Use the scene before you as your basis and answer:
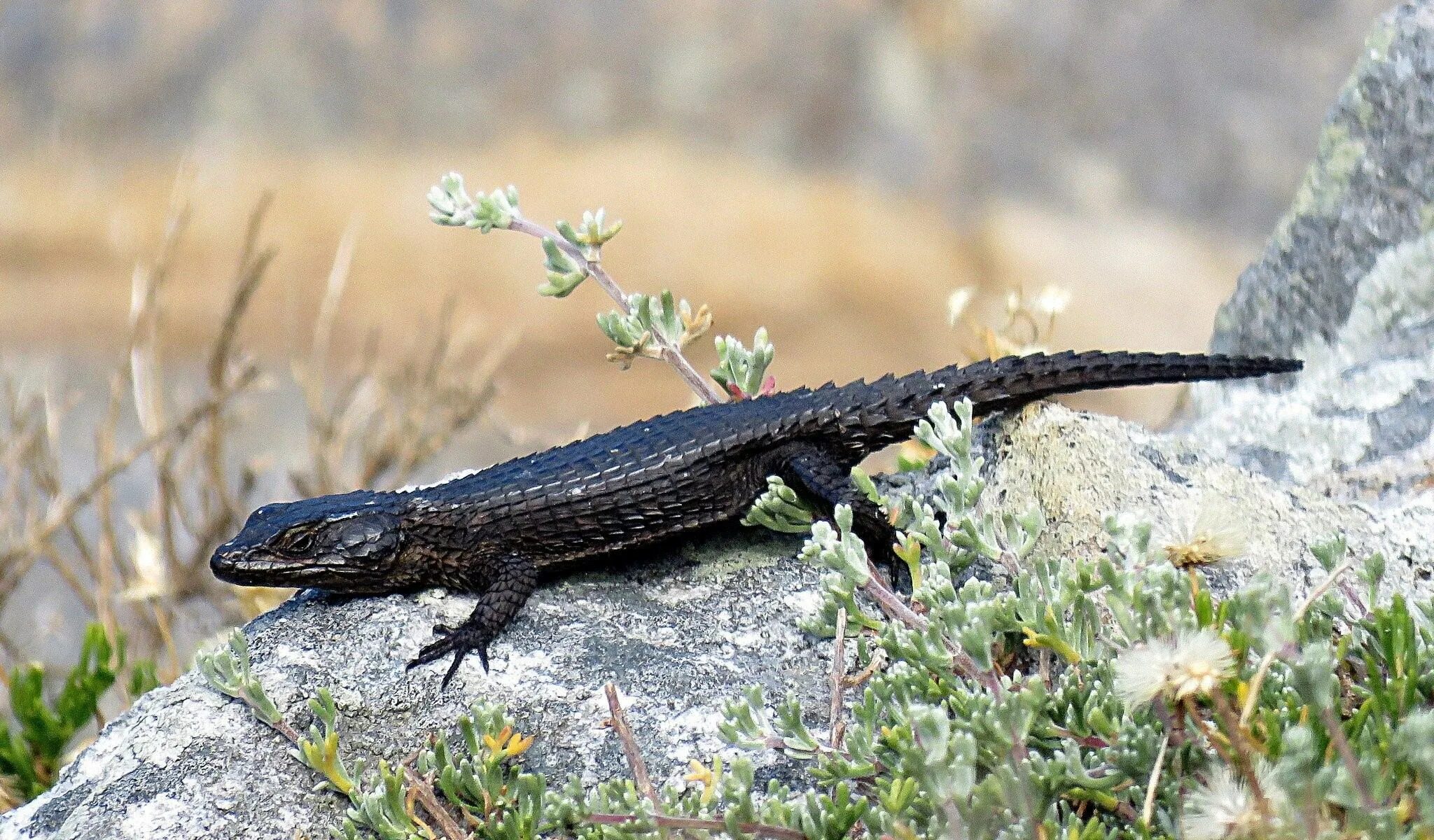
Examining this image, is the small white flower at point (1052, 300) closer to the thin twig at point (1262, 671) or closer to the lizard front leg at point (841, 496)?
the lizard front leg at point (841, 496)

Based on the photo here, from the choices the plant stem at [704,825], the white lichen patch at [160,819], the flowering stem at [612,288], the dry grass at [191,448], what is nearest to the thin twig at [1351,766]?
the plant stem at [704,825]

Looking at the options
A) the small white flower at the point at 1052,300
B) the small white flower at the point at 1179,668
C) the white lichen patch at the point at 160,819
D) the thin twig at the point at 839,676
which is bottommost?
the white lichen patch at the point at 160,819

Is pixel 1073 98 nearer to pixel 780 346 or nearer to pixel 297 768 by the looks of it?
pixel 780 346

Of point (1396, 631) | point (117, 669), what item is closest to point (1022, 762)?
point (1396, 631)

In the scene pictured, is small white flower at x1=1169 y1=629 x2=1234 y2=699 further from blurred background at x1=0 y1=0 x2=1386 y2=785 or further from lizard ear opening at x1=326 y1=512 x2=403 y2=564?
blurred background at x1=0 y1=0 x2=1386 y2=785

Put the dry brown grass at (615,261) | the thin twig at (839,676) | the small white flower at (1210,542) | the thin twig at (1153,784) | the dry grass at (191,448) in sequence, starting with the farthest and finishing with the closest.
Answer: the dry brown grass at (615,261) → the dry grass at (191,448) → the thin twig at (839,676) → the small white flower at (1210,542) → the thin twig at (1153,784)

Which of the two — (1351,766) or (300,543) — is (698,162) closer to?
(300,543)

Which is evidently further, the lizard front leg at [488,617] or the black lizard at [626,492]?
the black lizard at [626,492]
